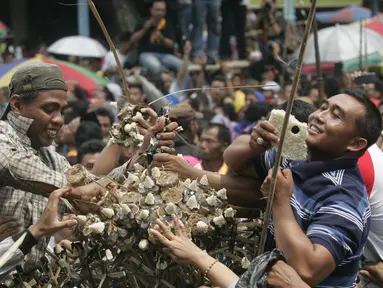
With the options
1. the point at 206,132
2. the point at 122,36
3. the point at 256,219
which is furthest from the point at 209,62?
the point at 256,219

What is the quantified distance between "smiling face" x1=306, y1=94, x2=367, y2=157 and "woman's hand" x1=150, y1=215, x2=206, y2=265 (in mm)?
691

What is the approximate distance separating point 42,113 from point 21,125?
0.11 meters

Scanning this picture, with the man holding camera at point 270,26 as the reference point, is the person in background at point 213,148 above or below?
above

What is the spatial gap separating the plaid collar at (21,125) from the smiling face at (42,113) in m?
0.02

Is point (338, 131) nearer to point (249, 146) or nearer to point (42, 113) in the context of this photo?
point (249, 146)

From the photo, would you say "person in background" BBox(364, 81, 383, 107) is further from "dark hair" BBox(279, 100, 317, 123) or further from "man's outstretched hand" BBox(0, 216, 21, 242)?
"man's outstretched hand" BBox(0, 216, 21, 242)

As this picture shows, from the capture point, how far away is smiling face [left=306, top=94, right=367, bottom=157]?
4188 millimetres

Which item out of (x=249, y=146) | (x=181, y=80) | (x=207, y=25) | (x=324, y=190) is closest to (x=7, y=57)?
(x=207, y=25)

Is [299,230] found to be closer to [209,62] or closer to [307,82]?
[307,82]

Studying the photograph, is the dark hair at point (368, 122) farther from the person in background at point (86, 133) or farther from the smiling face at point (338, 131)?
the person in background at point (86, 133)

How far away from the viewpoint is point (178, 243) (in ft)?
12.9

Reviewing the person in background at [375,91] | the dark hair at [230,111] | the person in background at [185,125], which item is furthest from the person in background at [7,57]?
the person in background at [185,125]

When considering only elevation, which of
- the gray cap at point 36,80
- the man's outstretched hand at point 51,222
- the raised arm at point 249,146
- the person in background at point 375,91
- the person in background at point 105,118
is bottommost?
the person in background at point 105,118

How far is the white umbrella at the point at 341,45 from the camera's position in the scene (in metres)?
15.1
